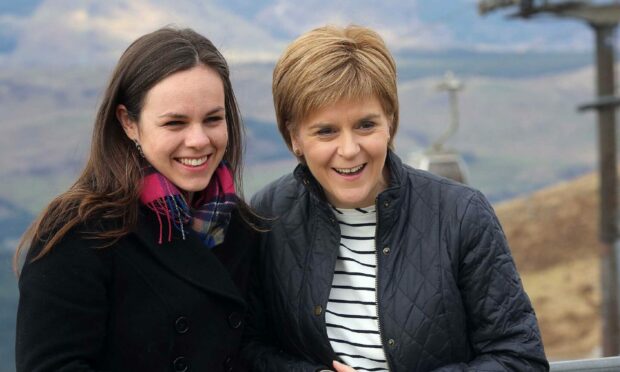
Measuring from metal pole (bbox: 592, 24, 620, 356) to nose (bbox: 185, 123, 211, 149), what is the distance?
28.6ft

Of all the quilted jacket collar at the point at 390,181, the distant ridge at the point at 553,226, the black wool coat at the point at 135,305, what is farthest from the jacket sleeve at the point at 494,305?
the distant ridge at the point at 553,226

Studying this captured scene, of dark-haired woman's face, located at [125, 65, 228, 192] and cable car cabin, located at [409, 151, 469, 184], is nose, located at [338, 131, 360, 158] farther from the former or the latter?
cable car cabin, located at [409, 151, 469, 184]

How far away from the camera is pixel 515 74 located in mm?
110188

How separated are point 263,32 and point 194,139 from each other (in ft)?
369

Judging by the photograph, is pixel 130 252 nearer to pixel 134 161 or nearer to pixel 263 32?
pixel 134 161

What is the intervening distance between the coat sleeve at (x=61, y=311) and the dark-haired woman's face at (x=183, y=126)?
253 mm

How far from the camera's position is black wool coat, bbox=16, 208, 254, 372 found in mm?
1710

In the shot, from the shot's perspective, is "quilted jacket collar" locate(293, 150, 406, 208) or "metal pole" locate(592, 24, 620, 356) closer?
"quilted jacket collar" locate(293, 150, 406, 208)

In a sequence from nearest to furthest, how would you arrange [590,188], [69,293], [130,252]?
[69,293], [130,252], [590,188]

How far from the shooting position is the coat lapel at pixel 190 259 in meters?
1.87

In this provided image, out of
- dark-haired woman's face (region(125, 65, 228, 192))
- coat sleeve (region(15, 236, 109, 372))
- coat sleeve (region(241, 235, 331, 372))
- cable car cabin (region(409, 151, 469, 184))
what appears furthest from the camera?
cable car cabin (region(409, 151, 469, 184))

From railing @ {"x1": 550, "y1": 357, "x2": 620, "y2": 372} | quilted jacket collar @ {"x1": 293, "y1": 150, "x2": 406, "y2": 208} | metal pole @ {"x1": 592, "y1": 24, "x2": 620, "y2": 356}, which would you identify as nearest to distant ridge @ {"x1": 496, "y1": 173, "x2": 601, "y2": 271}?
metal pole @ {"x1": 592, "y1": 24, "x2": 620, "y2": 356}

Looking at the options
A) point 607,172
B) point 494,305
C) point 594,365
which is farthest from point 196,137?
point 607,172

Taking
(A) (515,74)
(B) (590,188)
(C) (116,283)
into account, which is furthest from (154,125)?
(A) (515,74)
